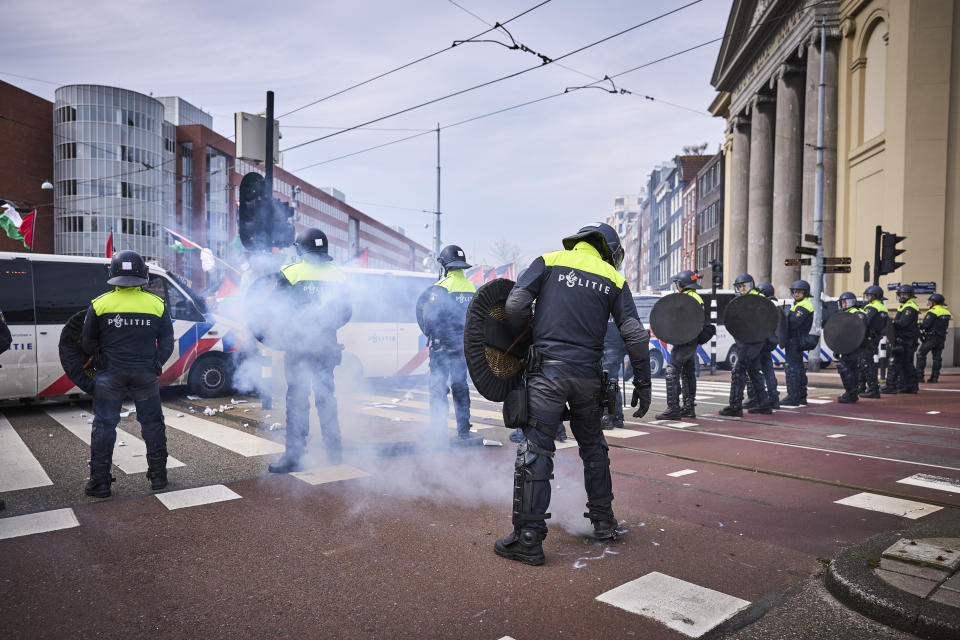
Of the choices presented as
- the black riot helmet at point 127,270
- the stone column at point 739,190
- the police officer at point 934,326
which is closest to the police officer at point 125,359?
the black riot helmet at point 127,270

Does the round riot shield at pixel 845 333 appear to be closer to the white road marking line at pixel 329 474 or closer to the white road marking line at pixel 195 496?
the white road marking line at pixel 329 474

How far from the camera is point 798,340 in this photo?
10375 mm

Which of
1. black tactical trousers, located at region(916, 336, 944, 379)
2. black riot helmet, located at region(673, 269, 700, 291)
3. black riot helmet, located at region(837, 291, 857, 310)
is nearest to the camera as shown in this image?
black riot helmet, located at region(673, 269, 700, 291)

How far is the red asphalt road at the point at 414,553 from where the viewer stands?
9.56 feet

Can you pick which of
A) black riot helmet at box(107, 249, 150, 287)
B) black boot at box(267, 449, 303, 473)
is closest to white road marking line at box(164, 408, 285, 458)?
black boot at box(267, 449, 303, 473)

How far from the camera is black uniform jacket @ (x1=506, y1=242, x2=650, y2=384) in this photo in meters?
3.78

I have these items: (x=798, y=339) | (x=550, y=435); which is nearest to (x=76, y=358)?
(x=550, y=435)

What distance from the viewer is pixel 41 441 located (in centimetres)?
715

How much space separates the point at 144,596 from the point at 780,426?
7.82 metres

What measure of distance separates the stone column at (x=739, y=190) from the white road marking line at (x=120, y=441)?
33.1 meters

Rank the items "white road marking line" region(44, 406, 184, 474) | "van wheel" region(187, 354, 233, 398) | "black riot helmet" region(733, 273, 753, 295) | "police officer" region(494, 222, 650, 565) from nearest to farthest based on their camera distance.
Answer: "police officer" region(494, 222, 650, 565) < "white road marking line" region(44, 406, 184, 474) < "black riot helmet" region(733, 273, 753, 295) < "van wheel" region(187, 354, 233, 398)

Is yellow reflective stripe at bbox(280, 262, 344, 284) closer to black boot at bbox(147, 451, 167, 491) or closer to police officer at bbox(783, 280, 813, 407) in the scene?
black boot at bbox(147, 451, 167, 491)

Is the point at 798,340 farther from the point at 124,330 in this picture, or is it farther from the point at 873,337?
the point at 124,330

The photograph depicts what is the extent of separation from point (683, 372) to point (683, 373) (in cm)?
2
